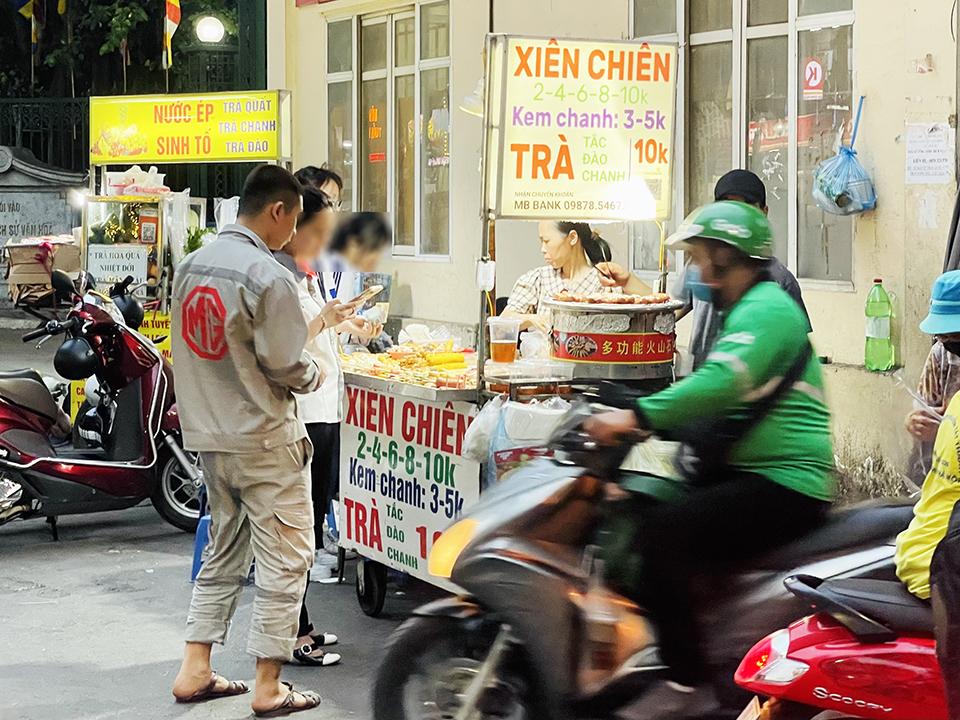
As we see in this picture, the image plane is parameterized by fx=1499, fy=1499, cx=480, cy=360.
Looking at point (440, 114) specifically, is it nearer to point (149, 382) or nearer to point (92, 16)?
point (149, 382)

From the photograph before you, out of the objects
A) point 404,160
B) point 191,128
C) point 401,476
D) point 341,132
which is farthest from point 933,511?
point 341,132

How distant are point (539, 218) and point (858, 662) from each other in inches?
129

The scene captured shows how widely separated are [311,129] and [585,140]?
32.1 feet

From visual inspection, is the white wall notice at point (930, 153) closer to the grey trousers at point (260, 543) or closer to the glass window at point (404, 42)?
the grey trousers at point (260, 543)

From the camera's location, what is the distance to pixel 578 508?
4703 mm

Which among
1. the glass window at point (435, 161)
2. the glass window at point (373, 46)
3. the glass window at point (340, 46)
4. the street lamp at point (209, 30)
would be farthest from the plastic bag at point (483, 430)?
the street lamp at point (209, 30)

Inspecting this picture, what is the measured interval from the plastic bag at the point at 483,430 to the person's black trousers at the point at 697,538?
163cm

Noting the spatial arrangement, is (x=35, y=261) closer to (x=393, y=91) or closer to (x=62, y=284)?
(x=393, y=91)

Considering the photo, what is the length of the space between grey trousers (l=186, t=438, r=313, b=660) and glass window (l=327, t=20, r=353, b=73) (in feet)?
33.3

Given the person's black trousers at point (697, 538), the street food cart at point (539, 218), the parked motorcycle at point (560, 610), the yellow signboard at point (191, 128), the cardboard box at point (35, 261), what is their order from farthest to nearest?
the cardboard box at point (35, 261) → the yellow signboard at point (191, 128) → the street food cart at point (539, 218) → the person's black trousers at point (697, 538) → the parked motorcycle at point (560, 610)

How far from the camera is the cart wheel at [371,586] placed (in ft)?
23.7

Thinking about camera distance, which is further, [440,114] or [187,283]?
[440,114]

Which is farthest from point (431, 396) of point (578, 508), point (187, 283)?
point (578, 508)

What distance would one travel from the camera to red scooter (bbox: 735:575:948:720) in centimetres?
369
